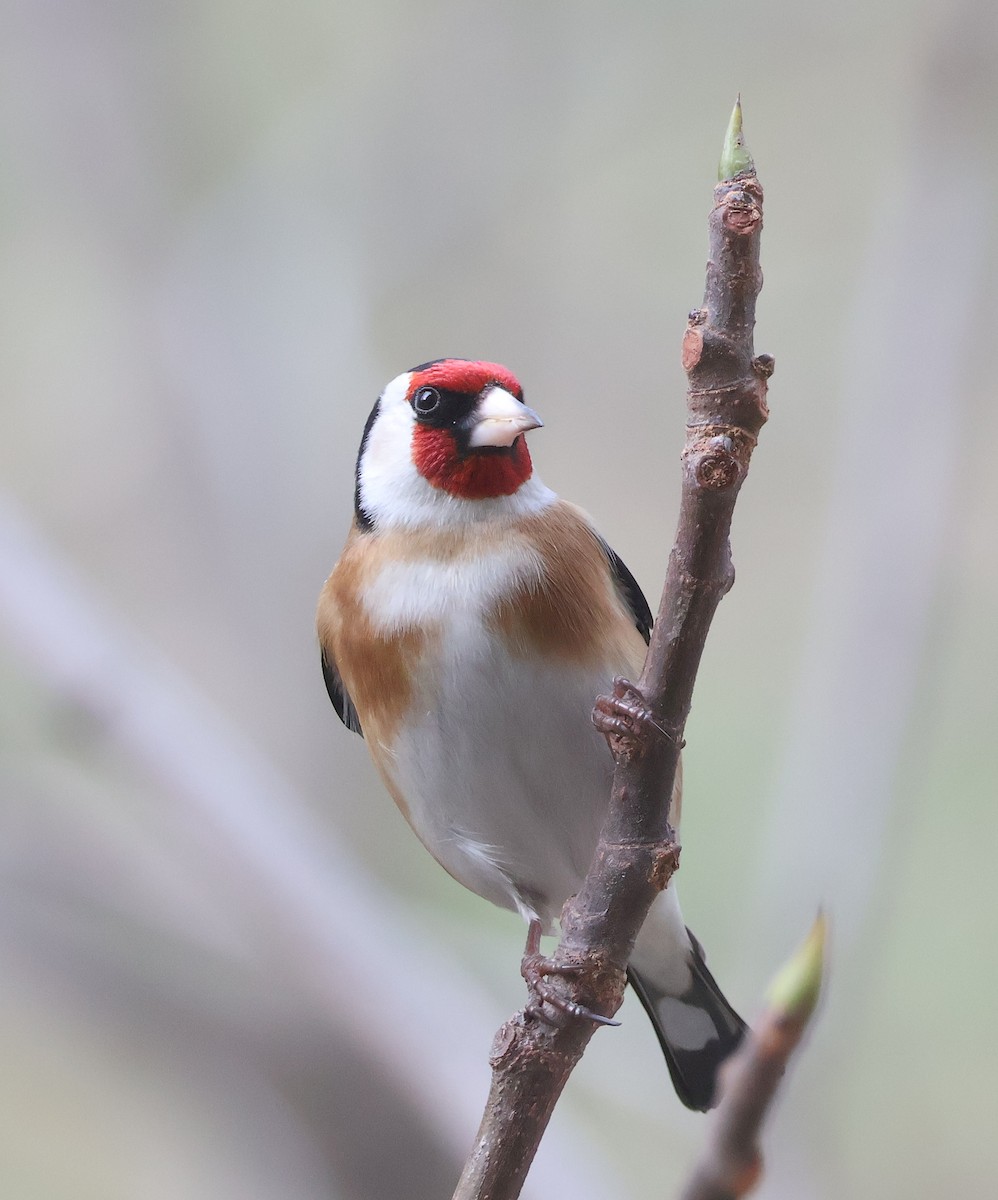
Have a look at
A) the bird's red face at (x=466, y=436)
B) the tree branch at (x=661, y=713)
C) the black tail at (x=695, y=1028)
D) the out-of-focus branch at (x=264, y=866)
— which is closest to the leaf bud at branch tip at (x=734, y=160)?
the tree branch at (x=661, y=713)

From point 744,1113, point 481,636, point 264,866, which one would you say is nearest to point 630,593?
point 481,636

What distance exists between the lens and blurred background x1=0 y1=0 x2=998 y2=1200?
260 cm

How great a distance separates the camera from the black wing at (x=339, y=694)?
1.78 meters

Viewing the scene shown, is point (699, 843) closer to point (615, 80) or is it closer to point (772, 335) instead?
point (772, 335)

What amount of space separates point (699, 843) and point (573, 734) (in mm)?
1943

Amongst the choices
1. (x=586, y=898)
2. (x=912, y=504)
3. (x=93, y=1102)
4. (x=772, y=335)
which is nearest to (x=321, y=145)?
(x=772, y=335)

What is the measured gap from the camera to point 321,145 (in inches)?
135

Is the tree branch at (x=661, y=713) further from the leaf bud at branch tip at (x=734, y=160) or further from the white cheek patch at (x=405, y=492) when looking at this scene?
the white cheek patch at (x=405, y=492)

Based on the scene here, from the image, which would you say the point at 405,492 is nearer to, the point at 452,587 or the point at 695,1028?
the point at 452,587

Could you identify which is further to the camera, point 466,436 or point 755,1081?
point 466,436

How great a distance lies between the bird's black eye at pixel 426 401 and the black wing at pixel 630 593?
280mm

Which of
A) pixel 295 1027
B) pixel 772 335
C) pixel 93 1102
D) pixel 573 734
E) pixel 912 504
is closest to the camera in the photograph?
pixel 573 734

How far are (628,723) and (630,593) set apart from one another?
2.40 ft

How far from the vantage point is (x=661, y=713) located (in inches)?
38.9
